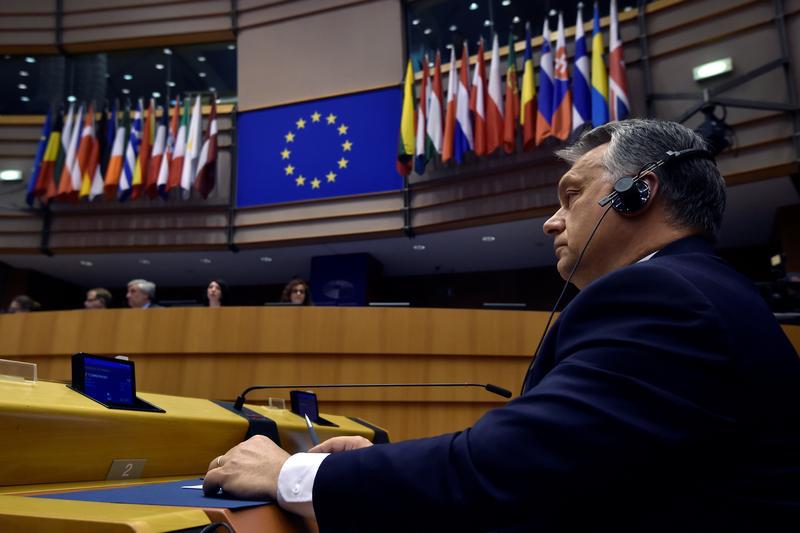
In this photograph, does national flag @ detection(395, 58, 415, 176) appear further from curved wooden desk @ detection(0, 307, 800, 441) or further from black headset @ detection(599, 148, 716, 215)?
black headset @ detection(599, 148, 716, 215)

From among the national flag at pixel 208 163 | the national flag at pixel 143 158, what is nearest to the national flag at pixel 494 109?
the national flag at pixel 208 163

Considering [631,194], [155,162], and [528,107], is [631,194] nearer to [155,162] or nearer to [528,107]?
[528,107]

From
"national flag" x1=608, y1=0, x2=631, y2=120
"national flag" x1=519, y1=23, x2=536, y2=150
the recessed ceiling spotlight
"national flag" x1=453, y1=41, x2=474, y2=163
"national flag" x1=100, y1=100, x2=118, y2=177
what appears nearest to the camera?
"national flag" x1=608, y1=0, x2=631, y2=120

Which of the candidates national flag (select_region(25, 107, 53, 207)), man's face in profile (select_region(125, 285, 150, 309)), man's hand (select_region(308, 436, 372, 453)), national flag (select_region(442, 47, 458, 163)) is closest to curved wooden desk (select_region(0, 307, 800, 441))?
man's face in profile (select_region(125, 285, 150, 309))

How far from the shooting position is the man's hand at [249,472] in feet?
3.11

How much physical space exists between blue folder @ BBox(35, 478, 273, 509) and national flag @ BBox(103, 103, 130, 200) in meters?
7.57

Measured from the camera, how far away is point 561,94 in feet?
20.9

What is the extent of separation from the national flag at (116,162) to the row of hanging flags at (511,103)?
139 inches

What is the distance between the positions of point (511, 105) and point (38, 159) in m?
5.87

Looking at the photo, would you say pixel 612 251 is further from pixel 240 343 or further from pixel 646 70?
pixel 646 70

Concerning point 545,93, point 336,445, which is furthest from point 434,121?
point 336,445

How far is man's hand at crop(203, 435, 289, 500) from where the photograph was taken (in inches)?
37.4

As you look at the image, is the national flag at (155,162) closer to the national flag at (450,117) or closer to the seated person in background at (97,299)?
the seated person in background at (97,299)

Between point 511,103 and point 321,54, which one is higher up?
point 321,54
